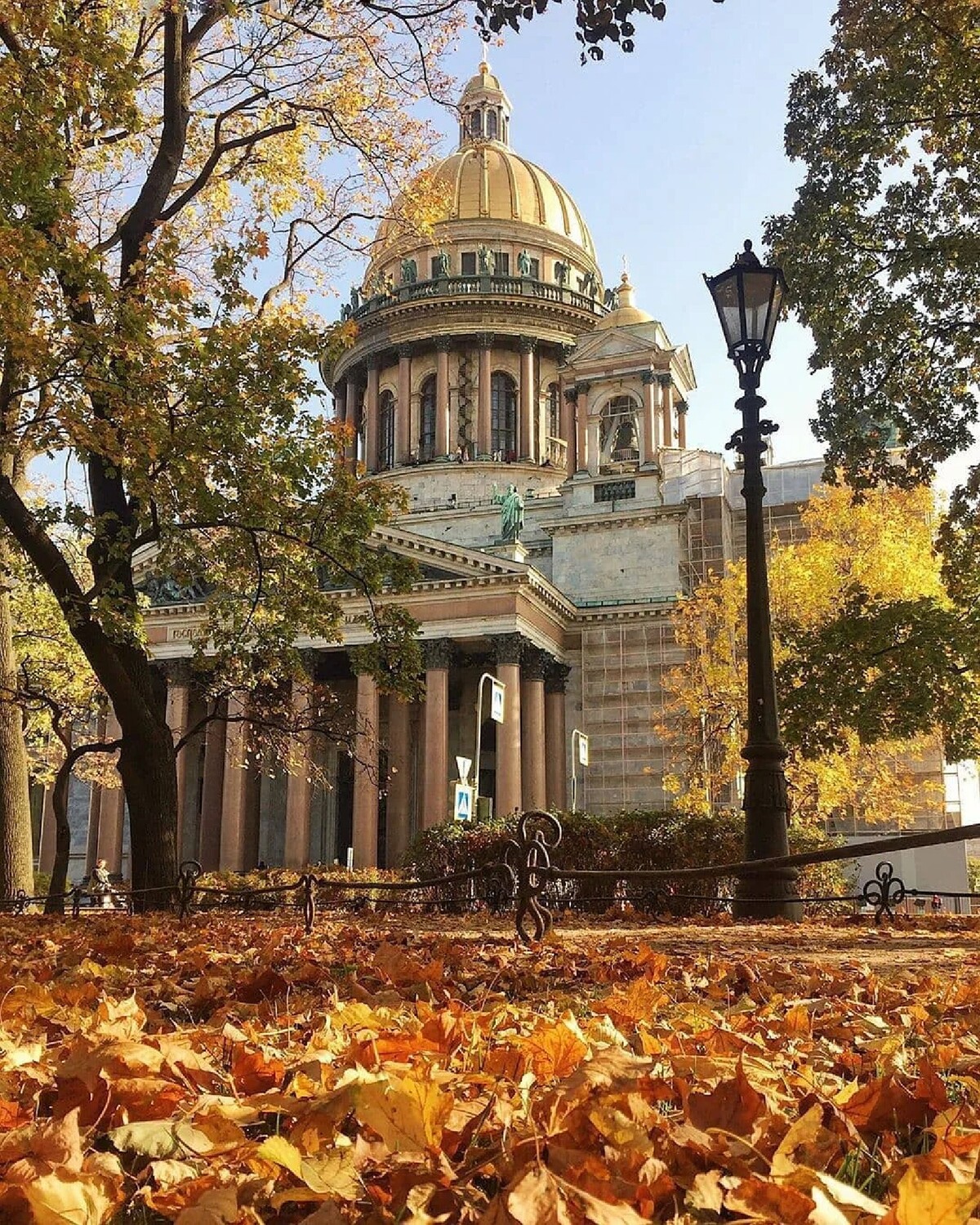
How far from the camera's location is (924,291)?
14.5 metres

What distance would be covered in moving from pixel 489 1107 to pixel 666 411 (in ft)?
156

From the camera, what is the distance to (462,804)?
21.2 meters

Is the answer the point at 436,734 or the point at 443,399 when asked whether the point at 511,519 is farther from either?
the point at 443,399

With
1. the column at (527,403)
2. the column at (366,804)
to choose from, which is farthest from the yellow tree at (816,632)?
the column at (527,403)

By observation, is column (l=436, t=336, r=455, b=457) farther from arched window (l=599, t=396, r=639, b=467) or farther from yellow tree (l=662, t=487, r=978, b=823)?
yellow tree (l=662, t=487, r=978, b=823)

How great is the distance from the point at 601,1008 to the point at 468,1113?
191cm

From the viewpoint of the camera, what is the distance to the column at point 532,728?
1473 inches

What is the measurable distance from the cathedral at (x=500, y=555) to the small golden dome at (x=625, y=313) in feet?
0.50

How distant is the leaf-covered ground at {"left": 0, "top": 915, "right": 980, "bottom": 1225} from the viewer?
1729 mm

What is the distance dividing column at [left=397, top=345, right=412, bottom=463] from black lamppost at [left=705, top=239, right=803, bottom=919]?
46.1 meters

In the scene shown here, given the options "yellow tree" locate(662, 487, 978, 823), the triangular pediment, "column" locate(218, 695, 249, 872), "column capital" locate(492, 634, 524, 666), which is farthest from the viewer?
"column" locate(218, 695, 249, 872)

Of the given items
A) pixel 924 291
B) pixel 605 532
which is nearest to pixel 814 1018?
pixel 924 291

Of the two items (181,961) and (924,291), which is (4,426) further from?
(924,291)

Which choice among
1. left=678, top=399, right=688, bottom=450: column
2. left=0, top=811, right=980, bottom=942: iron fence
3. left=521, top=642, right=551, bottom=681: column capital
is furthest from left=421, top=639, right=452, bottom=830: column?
left=678, top=399, right=688, bottom=450: column
